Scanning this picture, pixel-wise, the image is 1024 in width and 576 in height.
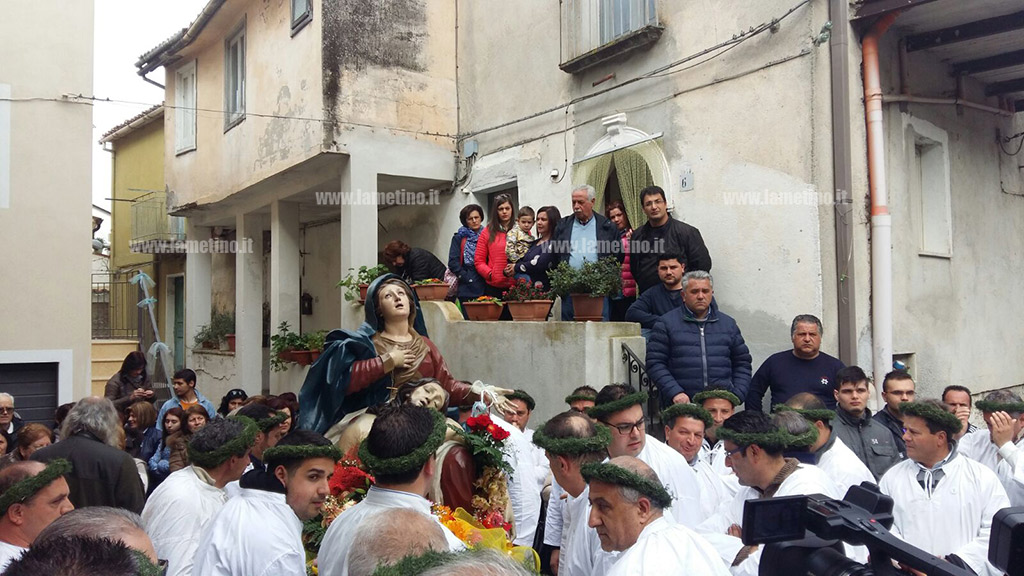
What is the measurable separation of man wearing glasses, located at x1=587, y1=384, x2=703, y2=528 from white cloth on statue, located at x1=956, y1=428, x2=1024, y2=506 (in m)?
1.57

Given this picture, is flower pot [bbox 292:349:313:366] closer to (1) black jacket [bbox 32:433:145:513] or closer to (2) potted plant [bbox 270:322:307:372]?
(2) potted plant [bbox 270:322:307:372]

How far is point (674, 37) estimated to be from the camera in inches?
360

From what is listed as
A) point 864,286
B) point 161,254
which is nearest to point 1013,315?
point 864,286

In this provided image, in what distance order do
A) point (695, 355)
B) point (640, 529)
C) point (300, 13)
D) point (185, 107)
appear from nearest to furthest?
1. point (640, 529)
2. point (695, 355)
3. point (300, 13)
4. point (185, 107)

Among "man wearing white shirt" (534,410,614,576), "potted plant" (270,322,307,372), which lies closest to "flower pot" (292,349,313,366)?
"potted plant" (270,322,307,372)

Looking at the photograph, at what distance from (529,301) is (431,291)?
2.08 metres

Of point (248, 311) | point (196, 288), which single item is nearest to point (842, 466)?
point (248, 311)

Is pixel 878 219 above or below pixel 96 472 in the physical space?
above

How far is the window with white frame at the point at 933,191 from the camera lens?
845 centimetres

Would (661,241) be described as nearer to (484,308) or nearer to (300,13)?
(484,308)

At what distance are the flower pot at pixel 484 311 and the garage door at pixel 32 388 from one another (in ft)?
19.9

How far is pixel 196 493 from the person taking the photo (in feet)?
12.7

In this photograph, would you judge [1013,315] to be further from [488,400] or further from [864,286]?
[488,400]

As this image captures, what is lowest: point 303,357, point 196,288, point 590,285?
point 303,357
